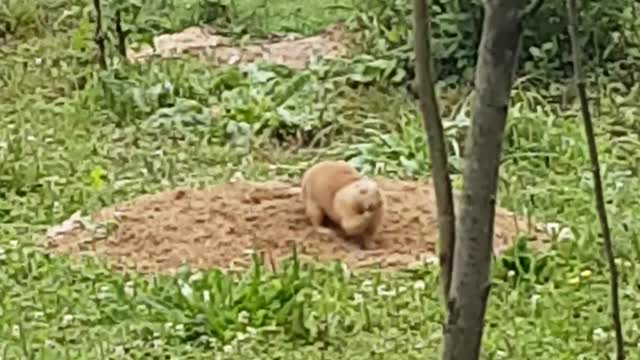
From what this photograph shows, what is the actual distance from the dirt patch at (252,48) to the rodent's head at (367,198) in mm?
2747

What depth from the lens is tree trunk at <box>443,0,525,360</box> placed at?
192 centimetres

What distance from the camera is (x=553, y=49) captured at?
303 inches

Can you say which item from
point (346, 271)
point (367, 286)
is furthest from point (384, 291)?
point (346, 271)

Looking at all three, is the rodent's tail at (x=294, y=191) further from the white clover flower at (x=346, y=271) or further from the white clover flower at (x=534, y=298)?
the white clover flower at (x=534, y=298)

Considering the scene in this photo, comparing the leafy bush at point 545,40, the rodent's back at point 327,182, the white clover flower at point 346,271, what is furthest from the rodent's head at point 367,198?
the leafy bush at point 545,40

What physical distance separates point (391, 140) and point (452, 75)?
3.89ft

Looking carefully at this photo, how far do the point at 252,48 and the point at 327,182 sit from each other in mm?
3136

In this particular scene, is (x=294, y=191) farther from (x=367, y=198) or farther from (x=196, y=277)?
(x=196, y=277)

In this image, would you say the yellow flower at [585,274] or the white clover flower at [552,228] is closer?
the yellow flower at [585,274]

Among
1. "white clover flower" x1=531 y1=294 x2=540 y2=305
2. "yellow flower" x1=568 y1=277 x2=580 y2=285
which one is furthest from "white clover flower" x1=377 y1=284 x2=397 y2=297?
"yellow flower" x1=568 y1=277 x2=580 y2=285

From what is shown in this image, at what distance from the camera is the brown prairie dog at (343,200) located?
5457 mm

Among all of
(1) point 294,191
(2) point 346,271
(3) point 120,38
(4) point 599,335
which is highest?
(3) point 120,38

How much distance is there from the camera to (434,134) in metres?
2.13

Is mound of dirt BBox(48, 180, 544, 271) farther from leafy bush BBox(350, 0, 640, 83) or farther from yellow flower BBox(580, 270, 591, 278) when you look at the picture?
leafy bush BBox(350, 0, 640, 83)
